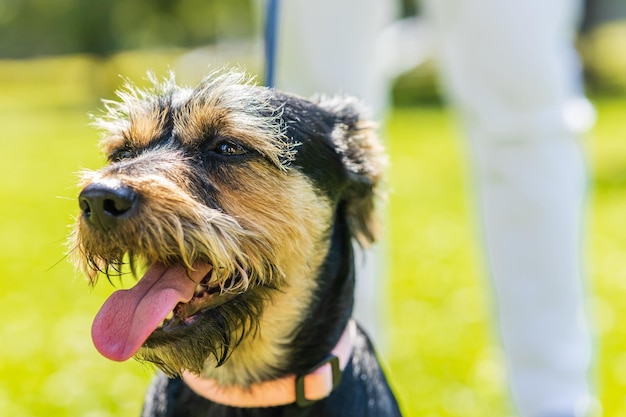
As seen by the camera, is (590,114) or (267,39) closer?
(267,39)

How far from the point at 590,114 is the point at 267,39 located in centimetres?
159

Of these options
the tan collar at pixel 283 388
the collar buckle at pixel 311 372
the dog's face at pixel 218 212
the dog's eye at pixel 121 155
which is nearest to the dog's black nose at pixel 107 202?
the dog's face at pixel 218 212

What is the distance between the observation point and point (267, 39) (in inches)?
131

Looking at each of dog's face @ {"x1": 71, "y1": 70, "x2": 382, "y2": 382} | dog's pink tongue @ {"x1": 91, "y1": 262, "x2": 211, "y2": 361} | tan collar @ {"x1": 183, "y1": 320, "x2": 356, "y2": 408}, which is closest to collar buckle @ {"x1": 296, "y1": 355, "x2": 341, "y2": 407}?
tan collar @ {"x1": 183, "y1": 320, "x2": 356, "y2": 408}

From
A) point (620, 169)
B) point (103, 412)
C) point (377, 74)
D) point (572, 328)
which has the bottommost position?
point (103, 412)

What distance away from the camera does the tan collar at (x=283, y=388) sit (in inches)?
112

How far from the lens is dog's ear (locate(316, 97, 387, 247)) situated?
10.3 ft

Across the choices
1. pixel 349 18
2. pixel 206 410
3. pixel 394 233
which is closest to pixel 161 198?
pixel 206 410

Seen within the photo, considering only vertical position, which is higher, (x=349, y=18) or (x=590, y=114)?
(x=349, y=18)

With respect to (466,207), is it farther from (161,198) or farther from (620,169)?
(161,198)

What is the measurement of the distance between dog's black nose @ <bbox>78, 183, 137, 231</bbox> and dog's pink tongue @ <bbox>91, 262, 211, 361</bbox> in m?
0.25

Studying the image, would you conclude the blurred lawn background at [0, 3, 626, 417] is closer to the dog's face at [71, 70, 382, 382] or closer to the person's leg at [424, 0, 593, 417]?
the dog's face at [71, 70, 382, 382]

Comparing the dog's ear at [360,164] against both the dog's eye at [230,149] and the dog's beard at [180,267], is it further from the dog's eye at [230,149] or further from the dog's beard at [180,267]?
the dog's beard at [180,267]

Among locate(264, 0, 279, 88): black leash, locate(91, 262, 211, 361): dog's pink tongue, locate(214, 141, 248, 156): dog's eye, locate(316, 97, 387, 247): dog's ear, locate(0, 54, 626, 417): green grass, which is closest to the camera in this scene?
locate(91, 262, 211, 361): dog's pink tongue
